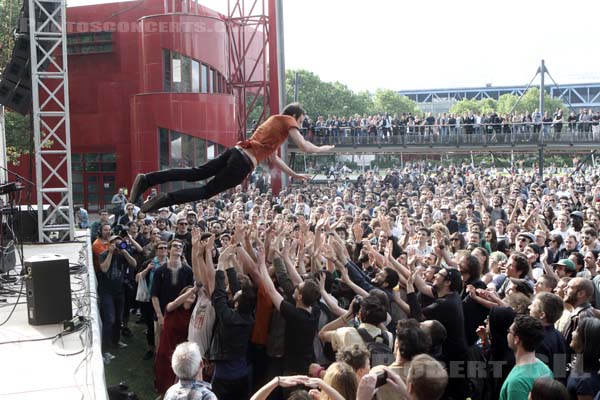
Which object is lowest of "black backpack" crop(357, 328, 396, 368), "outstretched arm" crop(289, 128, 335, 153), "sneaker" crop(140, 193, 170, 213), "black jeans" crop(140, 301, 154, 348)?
"black jeans" crop(140, 301, 154, 348)

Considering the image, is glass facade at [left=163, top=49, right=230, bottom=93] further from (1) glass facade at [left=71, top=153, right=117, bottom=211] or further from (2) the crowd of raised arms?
(2) the crowd of raised arms

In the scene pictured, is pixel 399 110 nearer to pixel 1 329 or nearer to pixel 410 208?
pixel 410 208

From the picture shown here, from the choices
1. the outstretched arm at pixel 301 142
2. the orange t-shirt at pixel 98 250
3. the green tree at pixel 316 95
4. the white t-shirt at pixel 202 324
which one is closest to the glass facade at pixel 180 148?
the orange t-shirt at pixel 98 250

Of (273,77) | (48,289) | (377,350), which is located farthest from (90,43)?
(377,350)

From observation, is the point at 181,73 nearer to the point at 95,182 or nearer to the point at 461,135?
the point at 95,182

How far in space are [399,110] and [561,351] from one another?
89.7 m

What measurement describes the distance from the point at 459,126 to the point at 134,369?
68.9ft

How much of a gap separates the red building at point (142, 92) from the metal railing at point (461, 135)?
15.1 feet

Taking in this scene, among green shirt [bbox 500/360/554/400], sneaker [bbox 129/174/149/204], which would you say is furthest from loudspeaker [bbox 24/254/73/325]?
green shirt [bbox 500/360/554/400]

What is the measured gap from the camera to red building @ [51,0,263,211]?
24516 mm

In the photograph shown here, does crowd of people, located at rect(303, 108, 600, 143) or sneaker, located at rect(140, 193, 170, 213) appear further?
crowd of people, located at rect(303, 108, 600, 143)

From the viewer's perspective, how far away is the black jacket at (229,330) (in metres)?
5.71

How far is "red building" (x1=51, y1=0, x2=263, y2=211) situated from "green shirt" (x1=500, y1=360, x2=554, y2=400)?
2121 cm

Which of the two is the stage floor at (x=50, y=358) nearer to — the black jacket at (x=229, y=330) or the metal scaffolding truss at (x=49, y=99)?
the black jacket at (x=229, y=330)
